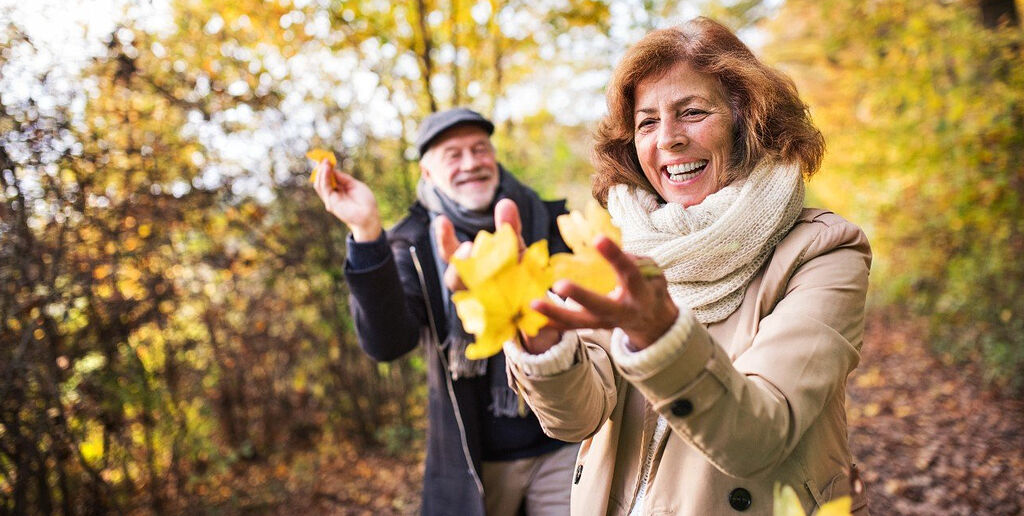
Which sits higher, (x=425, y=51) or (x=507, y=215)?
(x=425, y=51)

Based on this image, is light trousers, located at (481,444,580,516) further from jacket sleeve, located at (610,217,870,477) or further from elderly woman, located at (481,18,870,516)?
jacket sleeve, located at (610,217,870,477)

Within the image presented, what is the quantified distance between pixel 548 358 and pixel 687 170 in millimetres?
691

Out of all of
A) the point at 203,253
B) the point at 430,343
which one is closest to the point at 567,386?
the point at 430,343

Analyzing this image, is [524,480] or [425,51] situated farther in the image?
[425,51]

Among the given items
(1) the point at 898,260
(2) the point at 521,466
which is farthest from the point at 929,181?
(2) the point at 521,466

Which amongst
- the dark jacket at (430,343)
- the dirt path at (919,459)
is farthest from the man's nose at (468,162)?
the dirt path at (919,459)

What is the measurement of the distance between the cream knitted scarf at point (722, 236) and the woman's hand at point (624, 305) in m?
0.44

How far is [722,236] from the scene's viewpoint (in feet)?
4.32

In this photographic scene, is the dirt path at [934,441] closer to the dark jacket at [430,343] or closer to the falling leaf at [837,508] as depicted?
the dark jacket at [430,343]

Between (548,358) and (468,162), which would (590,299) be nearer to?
(548,358)

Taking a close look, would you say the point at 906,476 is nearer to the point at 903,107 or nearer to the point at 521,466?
the point at 521,466

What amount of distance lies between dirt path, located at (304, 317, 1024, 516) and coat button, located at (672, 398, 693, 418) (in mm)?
3861

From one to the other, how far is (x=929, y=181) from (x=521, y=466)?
586cm

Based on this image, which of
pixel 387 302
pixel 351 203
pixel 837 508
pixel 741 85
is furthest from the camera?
pixel 387 302
